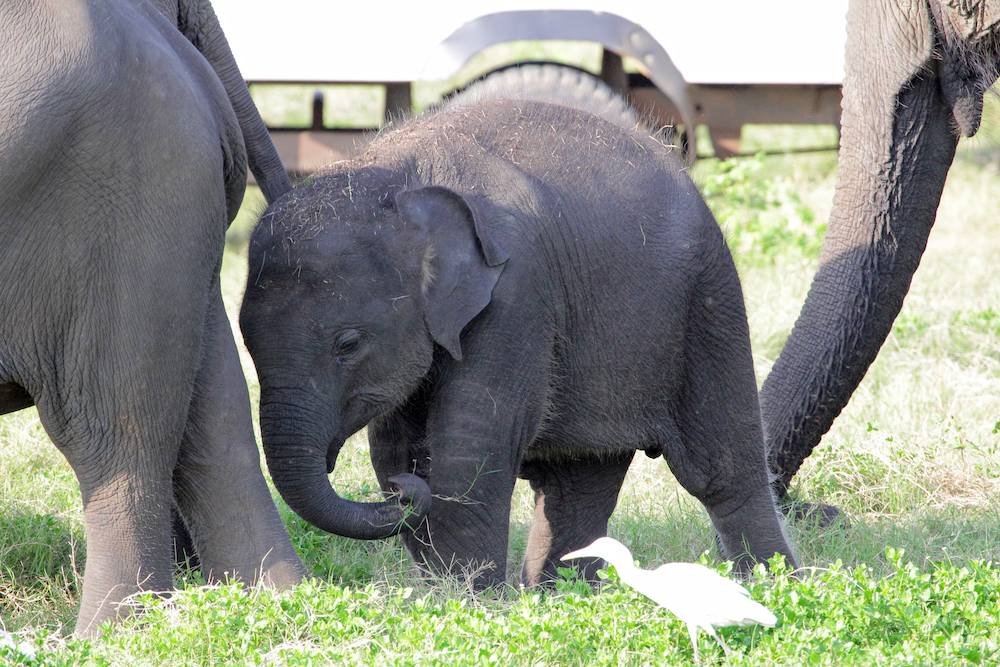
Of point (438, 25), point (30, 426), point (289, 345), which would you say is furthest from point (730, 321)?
point (438, 25)

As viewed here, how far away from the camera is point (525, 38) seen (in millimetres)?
7527

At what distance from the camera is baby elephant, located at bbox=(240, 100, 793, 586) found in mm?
3166

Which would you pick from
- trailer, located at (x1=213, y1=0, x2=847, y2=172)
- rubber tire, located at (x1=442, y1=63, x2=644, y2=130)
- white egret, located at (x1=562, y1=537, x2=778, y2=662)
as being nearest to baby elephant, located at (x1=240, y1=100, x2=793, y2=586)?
rubber tire, located at (x1=442, y1=63, x2=644, y2=130)

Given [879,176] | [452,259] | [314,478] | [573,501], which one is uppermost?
[879,176]

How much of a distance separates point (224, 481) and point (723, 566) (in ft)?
4.14

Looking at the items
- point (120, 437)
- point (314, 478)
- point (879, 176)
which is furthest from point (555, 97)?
point (120, 437)

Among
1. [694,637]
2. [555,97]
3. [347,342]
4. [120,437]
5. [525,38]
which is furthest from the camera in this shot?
[525,38]

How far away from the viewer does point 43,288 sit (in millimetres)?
2645

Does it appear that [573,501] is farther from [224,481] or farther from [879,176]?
[879,176]

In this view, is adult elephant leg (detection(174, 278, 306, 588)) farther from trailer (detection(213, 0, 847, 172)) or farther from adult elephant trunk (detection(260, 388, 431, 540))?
trailer (detection(213, 0, 847, 172))

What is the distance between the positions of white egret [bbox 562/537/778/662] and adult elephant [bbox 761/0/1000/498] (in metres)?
1.40

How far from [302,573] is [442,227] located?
0.98 meters

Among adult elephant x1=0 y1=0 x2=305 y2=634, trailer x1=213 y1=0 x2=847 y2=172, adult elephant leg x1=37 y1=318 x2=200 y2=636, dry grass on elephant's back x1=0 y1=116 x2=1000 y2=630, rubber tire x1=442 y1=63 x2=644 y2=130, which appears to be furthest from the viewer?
trailer x1=213 y1=0 x2=847 y2=172

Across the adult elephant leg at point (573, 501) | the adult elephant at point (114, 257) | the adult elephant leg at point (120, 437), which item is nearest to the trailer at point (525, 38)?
the adult elephant leg at point (573, 501)
